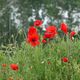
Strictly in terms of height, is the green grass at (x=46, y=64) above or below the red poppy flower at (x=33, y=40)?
below

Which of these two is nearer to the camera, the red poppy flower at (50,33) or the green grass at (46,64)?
the green grass at (46,64)

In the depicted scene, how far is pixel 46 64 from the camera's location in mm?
2969

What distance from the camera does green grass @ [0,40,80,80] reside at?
2887 mm

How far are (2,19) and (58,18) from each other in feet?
6.05

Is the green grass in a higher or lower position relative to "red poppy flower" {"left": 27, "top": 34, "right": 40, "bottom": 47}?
lower

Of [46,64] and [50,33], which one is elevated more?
[50,33]

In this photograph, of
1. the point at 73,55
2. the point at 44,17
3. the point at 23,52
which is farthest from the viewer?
the point at 44,17

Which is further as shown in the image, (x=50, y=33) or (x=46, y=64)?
(x=50, y=33)

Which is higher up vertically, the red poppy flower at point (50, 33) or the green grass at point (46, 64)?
the red poppy flower at point (50, 33)

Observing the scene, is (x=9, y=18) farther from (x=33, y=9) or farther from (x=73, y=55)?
(x=73, y=55)

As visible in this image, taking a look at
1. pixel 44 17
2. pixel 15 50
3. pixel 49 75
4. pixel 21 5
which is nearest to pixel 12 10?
pixel 21 5

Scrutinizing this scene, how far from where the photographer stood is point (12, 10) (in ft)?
42.2

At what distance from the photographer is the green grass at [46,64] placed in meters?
2.89

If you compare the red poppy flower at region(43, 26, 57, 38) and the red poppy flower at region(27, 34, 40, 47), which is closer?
the red poppy flower at region(27, 34, 40, 47)
